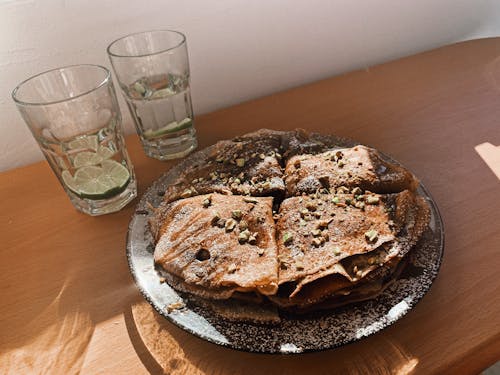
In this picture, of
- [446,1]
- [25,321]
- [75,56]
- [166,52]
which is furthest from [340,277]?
[446,1]

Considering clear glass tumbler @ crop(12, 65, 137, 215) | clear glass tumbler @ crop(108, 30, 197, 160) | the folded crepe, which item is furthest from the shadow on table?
clear glass tumbler @ crop(108, 30, 197, 160)

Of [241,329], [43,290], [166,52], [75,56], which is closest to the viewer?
[241,329]

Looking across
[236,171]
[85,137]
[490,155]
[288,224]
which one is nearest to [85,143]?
[85,137]

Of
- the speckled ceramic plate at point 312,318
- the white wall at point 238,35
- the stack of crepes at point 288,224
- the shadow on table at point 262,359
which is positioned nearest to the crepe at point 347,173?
the stack of crepes at point 288,224

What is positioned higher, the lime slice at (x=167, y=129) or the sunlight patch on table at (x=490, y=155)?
the lime slice at (x=167, y=129)

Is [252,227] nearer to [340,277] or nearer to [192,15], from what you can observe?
[340,277]

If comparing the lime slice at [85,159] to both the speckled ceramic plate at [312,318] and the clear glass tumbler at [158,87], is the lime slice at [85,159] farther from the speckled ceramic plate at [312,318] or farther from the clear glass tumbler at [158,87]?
the speckled ceramic plate at [312,318]

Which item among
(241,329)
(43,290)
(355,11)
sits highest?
(355,11)
